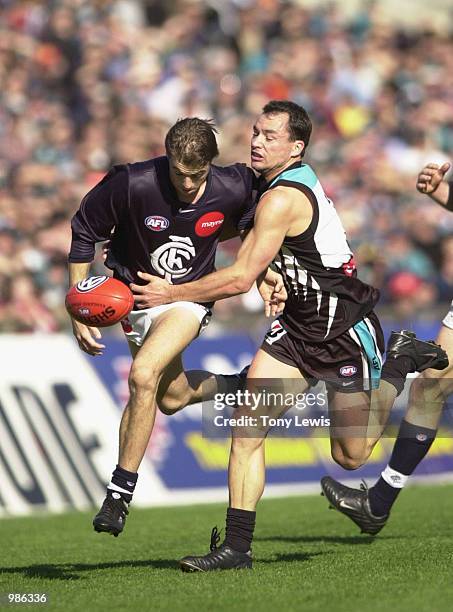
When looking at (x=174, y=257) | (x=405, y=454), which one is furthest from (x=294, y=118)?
(x=405, y=454)

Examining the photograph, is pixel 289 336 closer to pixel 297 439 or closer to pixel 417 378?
pixel 417 378

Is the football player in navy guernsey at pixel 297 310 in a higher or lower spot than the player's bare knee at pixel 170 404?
higher

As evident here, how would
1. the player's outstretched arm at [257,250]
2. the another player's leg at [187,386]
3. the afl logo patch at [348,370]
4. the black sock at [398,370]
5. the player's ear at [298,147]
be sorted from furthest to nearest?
the another player's leg at [187,386], the black sock at [398,370], the afl logo patch at [348,370], the player's ear at [298,147], the player's outstretched arm at [257,250]

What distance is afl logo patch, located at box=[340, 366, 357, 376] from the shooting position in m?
7.39

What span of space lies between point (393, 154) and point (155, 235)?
10.4 metres

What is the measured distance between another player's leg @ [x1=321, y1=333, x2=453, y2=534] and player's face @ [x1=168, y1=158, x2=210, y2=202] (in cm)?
168

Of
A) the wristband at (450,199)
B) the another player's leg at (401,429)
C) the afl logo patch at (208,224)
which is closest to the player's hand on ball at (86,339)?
the afl logo patch at (208,224)

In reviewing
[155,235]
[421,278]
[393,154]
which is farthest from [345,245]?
[393,154]

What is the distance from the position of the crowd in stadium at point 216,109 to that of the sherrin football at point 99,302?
17.0 feet

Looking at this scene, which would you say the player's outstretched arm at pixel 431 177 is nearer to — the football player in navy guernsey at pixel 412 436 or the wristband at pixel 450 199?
the football player in navy guernsey at pixel 412 436

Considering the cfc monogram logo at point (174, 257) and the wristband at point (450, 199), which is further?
the wristband at point (450, 199)

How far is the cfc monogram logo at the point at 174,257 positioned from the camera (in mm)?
7504

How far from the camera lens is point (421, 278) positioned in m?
14.8

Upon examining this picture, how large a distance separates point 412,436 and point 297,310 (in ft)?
5.26
